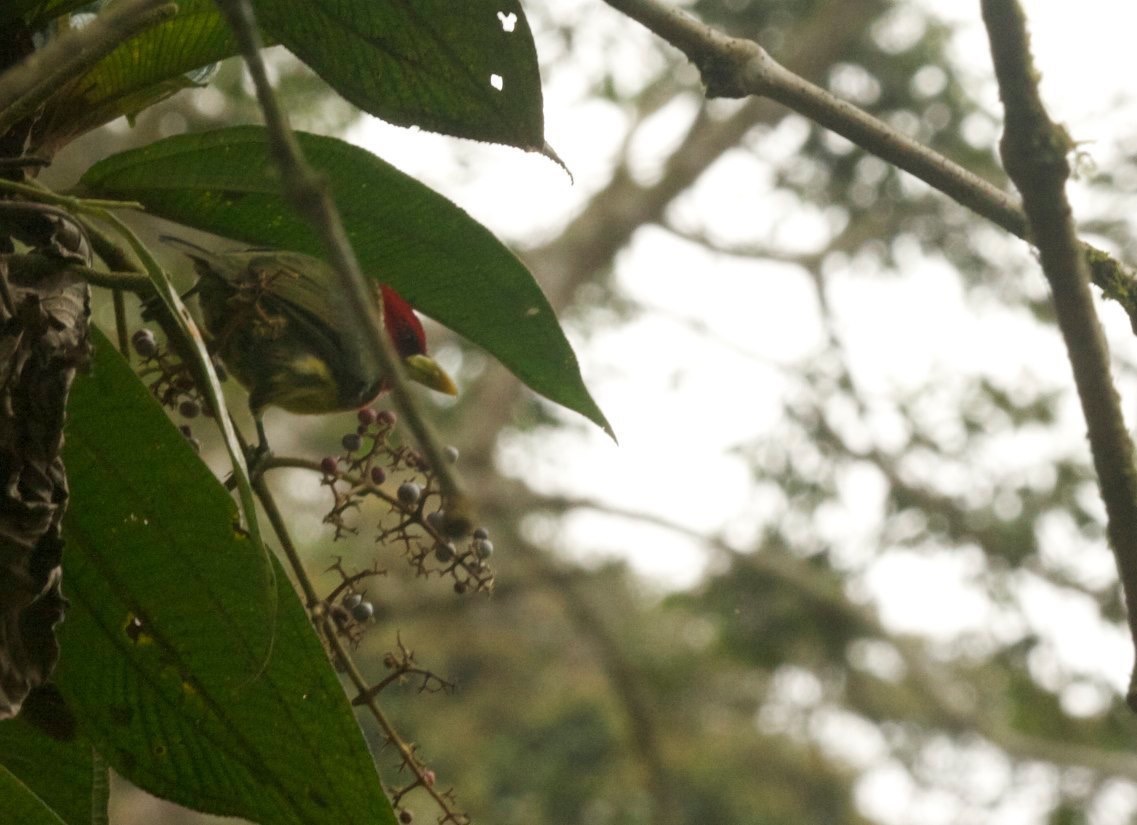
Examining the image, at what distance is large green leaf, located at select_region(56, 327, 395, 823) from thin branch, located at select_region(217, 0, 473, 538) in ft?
1.28

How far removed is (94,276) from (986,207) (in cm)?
46

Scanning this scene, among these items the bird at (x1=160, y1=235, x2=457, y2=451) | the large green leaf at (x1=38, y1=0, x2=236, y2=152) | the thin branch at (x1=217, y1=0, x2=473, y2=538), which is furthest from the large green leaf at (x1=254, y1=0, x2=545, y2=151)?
the thin branch at (x1=217, y1=0, x2=473, y2=538)

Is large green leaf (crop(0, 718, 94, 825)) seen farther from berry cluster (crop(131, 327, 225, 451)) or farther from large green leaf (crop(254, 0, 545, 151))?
large green leaf (crop(254, 0, 545, 151))

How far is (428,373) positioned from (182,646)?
2.17 feet

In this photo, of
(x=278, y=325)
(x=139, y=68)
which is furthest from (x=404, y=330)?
(x=139, y=68)

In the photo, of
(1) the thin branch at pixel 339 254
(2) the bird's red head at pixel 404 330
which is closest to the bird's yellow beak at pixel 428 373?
(2) the bird's red head at pixel 404 330

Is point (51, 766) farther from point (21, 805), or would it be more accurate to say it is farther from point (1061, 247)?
point (1061, 247)

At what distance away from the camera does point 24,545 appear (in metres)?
0.60

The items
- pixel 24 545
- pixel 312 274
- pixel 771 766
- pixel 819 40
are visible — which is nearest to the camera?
pixel 24 545

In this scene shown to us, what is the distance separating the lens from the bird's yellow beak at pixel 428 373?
1.31m

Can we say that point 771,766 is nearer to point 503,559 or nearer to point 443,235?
point 503,559

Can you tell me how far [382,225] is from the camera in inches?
31.1

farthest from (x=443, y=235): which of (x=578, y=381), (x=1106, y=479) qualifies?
(x=1106, y=479)

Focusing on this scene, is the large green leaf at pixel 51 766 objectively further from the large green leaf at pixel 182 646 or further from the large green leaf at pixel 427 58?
the large green leaf at pixel 427 58
